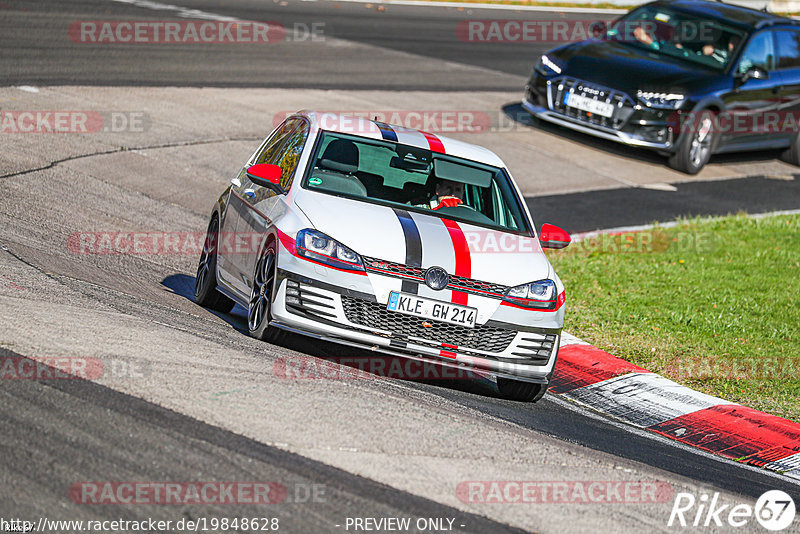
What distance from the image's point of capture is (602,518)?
17.2ft

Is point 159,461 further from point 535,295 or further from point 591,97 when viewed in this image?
point 591,97

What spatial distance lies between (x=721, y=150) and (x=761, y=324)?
7874mm

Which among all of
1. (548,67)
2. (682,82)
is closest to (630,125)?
(682,82)

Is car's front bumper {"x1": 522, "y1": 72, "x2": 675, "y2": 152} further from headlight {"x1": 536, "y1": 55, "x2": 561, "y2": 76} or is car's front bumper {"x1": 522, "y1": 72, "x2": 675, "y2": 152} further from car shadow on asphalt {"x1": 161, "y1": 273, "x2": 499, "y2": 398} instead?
car shadow on asphalt {"x1": 161, "y1": 273, "x2": 499, "y2": 398}

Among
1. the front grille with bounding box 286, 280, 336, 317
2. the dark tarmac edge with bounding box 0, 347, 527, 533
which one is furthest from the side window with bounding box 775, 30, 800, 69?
the dark tarmac edge with bounding box 0, 347, 527, 533

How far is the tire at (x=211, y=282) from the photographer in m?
8.51

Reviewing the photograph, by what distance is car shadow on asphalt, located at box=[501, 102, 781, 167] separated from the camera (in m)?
17.7

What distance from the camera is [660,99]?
16188mm

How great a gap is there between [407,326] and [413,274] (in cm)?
32

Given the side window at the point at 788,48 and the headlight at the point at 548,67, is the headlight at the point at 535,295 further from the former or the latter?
the side window at the point at 788,48

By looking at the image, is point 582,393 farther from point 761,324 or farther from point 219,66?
point 219,66

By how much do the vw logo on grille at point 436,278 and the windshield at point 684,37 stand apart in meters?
11.3

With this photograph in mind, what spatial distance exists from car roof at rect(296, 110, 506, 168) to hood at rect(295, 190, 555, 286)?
0.84 meters

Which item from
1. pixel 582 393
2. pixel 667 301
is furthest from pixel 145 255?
pixel 667 301
